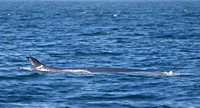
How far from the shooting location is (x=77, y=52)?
32281mm

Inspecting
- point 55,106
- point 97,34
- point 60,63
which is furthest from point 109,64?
point 97,34

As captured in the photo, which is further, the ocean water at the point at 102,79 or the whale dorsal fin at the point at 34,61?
the whale dorsal fin at the point at 34,61

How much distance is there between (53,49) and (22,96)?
53.1ft

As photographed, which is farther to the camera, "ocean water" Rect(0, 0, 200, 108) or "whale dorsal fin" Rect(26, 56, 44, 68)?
"whale dorsal fin" Rect(26, 56, 44, 68)

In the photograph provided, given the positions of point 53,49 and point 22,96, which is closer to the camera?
point 22,96

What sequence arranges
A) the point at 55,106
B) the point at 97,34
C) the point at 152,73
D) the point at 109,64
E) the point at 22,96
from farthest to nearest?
the point at 97,34, the point at 109,64, the point at 152,73, the point at 22,96, the point at 55,106

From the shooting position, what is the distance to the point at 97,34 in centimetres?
4825

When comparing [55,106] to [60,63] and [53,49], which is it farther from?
[53,49]

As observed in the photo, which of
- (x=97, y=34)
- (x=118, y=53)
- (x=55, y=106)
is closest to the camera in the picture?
(x=55, y=106)

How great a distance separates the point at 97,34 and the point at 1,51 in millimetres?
17368

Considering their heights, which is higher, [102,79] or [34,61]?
[34,61]

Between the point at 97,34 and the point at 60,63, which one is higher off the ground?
the point at 97,34

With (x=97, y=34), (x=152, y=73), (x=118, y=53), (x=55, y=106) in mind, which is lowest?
(x=55, y=106)

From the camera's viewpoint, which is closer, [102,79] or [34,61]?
[102,79]
